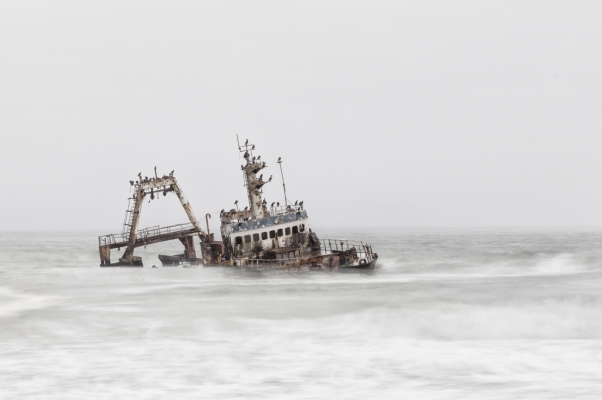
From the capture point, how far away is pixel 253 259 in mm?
36594

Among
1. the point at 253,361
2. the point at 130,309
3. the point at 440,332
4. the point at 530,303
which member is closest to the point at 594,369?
the point at 440,332

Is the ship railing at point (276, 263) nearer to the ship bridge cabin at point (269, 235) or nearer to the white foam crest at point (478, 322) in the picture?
the ship bridge cabin at point (269, 235)

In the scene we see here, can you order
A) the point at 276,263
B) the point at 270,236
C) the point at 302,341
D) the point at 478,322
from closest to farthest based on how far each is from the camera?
the point at 302,341
the point at 478,322
the point at 276,263
the point at 270,236

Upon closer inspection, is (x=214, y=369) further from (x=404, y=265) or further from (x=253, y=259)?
(x=404, y=265)

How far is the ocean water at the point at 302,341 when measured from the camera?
40.1ft

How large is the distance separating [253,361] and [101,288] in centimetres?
2031

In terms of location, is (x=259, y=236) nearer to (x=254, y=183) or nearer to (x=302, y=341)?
(x=254, y=183)

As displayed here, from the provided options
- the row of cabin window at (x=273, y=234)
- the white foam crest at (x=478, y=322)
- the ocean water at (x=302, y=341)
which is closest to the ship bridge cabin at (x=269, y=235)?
the row of cabin window at (x=273, y=234)

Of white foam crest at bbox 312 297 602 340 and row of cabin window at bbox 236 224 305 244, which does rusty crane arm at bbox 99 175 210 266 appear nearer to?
row of cabin window at bbox 236 224 305 244

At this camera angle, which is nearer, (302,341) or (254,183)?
(302,341)

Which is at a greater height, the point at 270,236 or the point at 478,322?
the point at 270,236

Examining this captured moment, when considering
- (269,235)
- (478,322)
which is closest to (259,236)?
(269,235)

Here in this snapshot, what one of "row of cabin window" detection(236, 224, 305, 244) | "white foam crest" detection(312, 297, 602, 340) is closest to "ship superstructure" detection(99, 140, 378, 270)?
"row of cabin window" detection(236, 224, 305, 244)

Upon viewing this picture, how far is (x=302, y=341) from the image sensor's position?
17.3m
